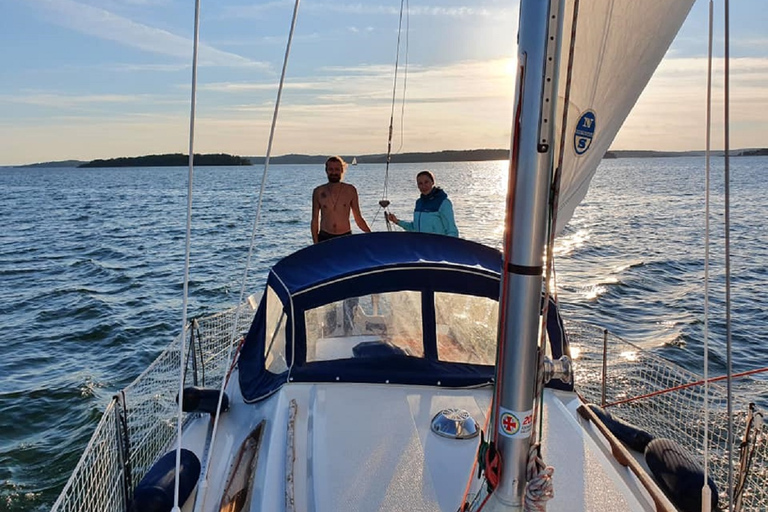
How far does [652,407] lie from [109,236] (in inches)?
1035

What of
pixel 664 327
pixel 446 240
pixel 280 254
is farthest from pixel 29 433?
pixel 280 254

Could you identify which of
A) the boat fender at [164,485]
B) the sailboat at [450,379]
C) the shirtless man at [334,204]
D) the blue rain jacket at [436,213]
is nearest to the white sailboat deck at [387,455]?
the sailboat at [450,379]

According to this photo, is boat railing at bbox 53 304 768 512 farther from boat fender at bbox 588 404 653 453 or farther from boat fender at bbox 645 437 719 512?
boat fender at bbox 645 437 719 512

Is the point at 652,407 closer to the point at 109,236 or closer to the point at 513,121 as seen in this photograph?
the point at 513,121

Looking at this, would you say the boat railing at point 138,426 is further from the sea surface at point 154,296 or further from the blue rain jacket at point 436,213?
the blue rain jacket at point 436,213

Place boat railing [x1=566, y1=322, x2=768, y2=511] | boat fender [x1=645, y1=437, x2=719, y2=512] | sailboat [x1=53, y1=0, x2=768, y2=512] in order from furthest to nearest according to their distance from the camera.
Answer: boat railing [x1=566, y1=322, x2=768, y2=511] → boat fender [x1=645, y1=437, x2=719, y2=512] → sailboat [x1=53, y1=0, x2=768, y2=512]

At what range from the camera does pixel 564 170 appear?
7.51 ft

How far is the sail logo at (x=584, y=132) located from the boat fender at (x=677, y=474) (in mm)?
2422

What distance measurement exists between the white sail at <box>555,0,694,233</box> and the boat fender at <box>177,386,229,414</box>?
351 cm

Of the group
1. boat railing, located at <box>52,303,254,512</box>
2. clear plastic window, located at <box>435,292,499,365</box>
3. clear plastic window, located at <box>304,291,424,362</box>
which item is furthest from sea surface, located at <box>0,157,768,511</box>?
clear plastic window, located at <box>435,292,499,365</box>

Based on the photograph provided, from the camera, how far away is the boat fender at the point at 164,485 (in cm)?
358

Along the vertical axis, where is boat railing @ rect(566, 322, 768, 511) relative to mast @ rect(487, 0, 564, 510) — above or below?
below

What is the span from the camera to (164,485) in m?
3.66

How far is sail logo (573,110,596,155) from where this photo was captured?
88.9 inches
